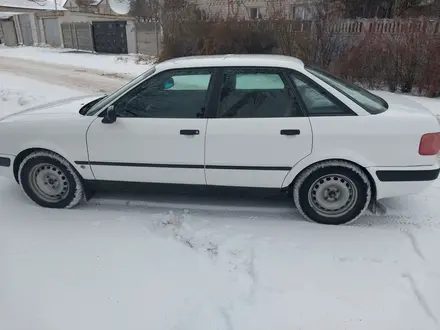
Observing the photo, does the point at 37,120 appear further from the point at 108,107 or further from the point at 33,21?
the point at 33,21

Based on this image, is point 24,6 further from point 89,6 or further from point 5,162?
point 5,162

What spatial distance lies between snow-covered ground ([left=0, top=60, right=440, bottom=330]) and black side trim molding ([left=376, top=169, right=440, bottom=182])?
0.49 metres

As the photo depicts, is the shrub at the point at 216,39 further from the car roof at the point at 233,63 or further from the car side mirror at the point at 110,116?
the car side mirror at the point at 110,116

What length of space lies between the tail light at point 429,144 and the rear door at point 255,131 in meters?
0.94

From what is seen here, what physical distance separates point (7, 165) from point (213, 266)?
246cm

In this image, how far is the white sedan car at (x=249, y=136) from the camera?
3.07m

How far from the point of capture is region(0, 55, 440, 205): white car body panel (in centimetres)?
305

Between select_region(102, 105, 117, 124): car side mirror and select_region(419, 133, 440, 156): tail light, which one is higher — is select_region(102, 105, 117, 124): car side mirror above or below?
above

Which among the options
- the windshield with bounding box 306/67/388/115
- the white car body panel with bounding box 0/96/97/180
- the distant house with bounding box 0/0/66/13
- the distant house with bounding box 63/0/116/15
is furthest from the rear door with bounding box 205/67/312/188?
the distant house with bounding box 0/0/66/13

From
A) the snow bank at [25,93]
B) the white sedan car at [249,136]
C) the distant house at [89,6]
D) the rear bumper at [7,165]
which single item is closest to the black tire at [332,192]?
the white sedan car at [249,136]

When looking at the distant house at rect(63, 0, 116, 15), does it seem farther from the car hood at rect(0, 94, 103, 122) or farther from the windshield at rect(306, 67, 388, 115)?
the windshield at rect(306, 67, 388, 115)

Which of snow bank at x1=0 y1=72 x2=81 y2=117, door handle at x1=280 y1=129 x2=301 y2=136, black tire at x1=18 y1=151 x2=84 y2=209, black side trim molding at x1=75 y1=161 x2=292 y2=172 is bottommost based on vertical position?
snow bank at x1=0 y1=72 x2=81 y2=117

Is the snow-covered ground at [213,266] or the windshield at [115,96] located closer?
the snow-covered ground at [213,266]

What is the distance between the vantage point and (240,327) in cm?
225
